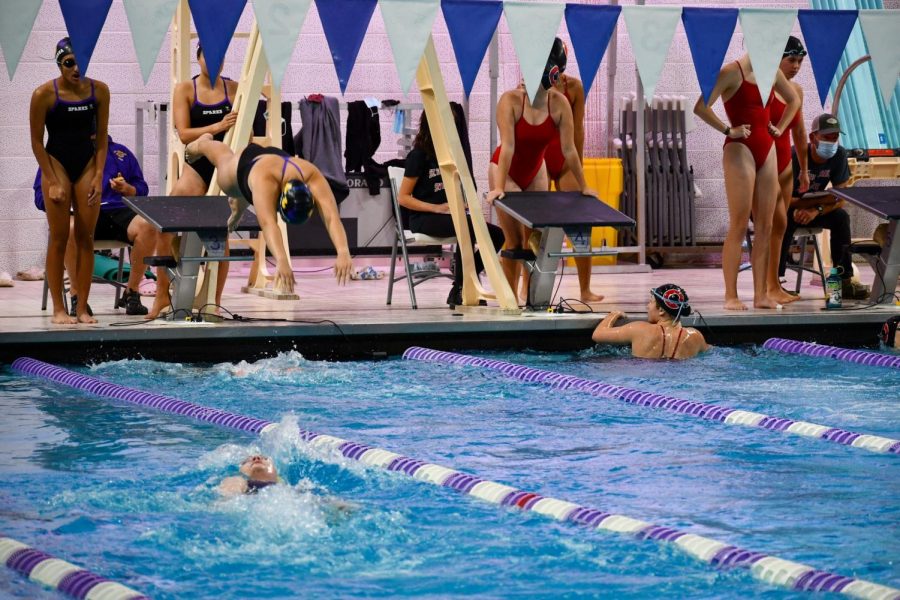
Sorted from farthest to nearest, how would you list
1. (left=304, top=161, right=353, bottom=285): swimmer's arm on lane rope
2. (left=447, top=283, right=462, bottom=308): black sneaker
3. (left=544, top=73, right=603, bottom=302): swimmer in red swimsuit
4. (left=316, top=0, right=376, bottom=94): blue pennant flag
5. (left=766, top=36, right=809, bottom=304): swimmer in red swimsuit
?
(left=447, top=283, right=462, bottom=308): black sneaker → (left=544, top=73, right=603, bottom=302): swimmer in red swimsuit → (left=766, top=36, right=809, bottom=304): swimmer in red swimsuit → (left=316, top=0, right=376, bottom=94): blue pennant flag → (left=304, top=161, right=353, bottom=285): swimmer's arm on lane rope

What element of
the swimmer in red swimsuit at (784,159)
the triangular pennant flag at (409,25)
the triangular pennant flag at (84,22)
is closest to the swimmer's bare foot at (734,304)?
the swimmer in red swimsuit at (784,159)

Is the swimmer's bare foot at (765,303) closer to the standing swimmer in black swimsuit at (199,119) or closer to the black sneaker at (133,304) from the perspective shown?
the standing swimmer in black swimsuit at (199,119)

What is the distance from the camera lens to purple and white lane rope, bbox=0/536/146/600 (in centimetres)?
324

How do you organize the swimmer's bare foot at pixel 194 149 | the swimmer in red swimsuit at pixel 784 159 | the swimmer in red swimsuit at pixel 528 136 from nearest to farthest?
the swimmer's bare foot at pixel 194 149 < the swimmer in red swimsuit at pixel 528 136 < the swimmer in red swimsuit at pixel 784 159

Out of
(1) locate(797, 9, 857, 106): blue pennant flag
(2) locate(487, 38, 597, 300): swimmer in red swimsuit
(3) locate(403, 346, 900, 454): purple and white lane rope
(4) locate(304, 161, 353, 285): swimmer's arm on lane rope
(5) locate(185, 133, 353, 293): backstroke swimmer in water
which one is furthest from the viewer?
(1) locate(797, 9, 857, 106): blue pennant flag

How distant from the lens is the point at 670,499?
4453 millimetres

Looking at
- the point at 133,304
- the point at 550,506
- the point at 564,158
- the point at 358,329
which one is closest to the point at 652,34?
the point at 564,158

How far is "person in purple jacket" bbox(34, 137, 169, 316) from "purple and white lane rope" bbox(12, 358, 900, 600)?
1.87m

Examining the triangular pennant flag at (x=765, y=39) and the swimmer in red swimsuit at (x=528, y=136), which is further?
the swimmer in red swimsuit at (x=528, y=136)

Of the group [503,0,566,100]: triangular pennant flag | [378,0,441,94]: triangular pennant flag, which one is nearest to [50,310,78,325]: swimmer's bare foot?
[378,0,441,94]: triangular pennant flag

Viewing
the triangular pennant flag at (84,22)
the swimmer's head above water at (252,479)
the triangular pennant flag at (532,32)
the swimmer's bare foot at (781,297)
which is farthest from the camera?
→ the swimmer's bare foot at (781,297)

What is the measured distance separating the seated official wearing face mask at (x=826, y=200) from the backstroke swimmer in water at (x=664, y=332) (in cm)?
207

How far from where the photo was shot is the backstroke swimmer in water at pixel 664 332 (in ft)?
23.7

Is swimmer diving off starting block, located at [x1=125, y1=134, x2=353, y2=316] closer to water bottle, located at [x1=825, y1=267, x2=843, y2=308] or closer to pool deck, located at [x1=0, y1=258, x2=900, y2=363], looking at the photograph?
pool deck, located at [x1=0, y1=258, x2=900, y2=363]
